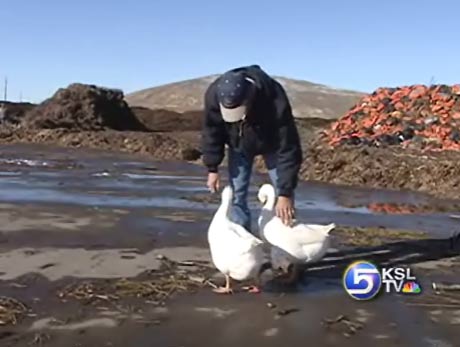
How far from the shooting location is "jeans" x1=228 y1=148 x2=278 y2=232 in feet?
22.4

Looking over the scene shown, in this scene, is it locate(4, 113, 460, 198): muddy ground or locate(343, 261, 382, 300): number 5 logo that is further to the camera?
locate(4, 113, 460, 198): muddy ground

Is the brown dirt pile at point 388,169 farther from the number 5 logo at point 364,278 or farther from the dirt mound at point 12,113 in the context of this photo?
the dirt mound at point 12,113

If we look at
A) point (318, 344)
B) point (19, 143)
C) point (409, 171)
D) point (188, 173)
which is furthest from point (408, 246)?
point (19, 143)

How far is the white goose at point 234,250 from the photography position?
5895 millimetres

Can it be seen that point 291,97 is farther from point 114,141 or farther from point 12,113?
point 114,141

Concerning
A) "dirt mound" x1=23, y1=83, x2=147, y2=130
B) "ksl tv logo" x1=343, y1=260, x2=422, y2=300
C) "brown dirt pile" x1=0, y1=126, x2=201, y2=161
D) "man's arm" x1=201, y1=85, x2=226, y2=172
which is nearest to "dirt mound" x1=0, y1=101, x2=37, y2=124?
"dirt mound" x1=23, y1=83, x2=147, y2=130

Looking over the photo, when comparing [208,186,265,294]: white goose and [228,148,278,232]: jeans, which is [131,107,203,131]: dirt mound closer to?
[228,148,278,232]: jeans

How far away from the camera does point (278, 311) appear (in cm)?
573

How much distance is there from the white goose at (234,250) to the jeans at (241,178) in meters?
0.67

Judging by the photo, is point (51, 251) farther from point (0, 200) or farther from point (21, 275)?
point (0, 200)

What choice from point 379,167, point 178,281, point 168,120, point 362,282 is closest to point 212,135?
point 178,281

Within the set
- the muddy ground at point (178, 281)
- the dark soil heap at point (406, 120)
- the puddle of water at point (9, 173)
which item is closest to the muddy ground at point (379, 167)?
the dark soil heap at point (406, 120)

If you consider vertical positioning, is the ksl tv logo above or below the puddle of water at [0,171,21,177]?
above

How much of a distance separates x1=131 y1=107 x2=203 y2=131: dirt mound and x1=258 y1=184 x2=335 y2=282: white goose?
4299 cm
